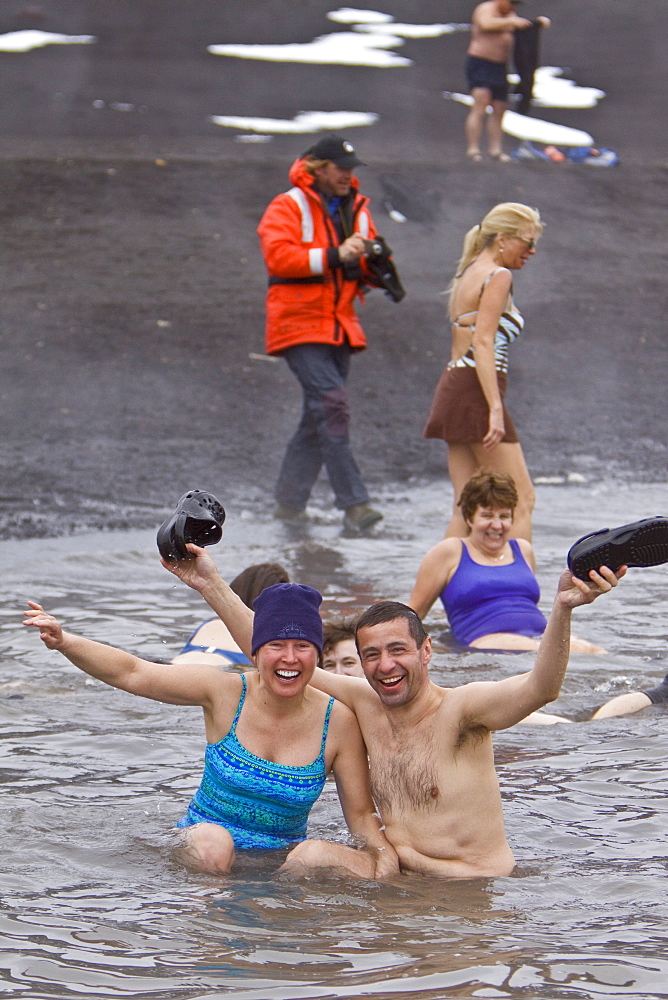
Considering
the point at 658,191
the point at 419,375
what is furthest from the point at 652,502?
the point at 658,191

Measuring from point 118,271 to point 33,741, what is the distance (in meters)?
9.80

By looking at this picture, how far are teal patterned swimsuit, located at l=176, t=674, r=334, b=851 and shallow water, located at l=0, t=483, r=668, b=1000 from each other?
118 mm

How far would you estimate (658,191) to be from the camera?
18.5 meters

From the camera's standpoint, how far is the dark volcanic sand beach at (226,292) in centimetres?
1195

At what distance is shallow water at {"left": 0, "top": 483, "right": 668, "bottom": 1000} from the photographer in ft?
12.1

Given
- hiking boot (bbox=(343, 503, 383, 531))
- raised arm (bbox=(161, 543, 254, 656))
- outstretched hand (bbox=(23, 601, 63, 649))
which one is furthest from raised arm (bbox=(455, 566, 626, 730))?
hiking boot (bbox=(343, 503, 383, 531))

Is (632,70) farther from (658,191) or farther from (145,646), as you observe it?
(145,646)

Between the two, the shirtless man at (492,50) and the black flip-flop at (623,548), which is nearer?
the black flip-flop at (623,548)

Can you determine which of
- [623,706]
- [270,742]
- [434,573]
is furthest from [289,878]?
[434,573]

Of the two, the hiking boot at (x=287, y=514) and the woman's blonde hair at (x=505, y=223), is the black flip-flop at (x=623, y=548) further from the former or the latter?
the hiking boot at (x=287, y=514)

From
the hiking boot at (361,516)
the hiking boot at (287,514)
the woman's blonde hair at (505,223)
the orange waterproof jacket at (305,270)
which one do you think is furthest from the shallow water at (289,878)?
the orange waterproof jacket at (305,270)

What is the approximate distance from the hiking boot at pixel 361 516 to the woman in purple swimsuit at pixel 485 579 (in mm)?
2496

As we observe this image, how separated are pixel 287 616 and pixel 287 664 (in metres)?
0.16

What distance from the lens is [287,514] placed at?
10344 mm
